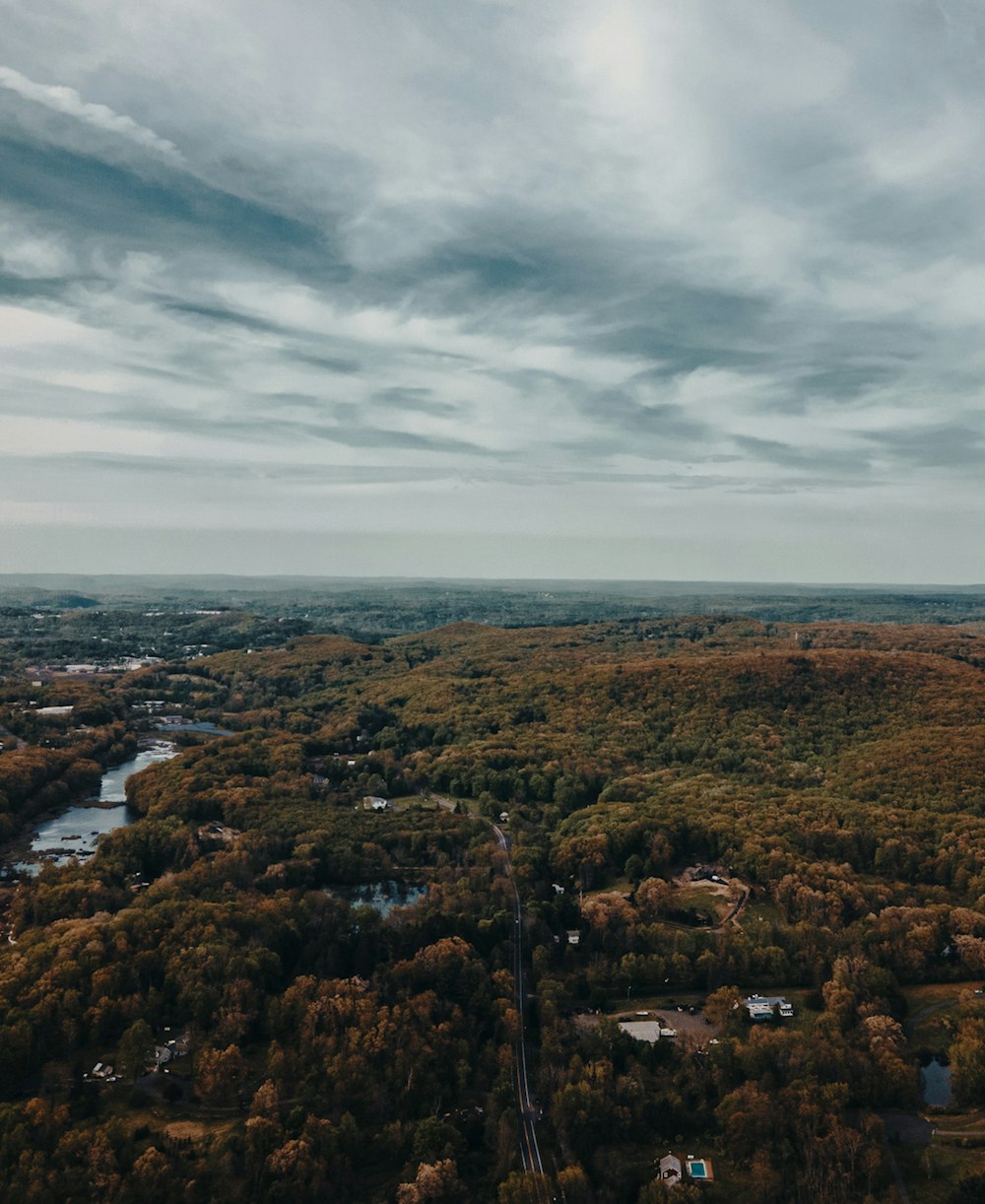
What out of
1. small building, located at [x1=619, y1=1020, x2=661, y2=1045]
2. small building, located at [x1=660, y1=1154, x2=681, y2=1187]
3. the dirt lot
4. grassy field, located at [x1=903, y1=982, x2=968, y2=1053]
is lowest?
small building, located at [x1=660, y1=1154, x2=681, y2=1187]

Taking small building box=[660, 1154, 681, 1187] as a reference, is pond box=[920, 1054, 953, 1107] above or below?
above

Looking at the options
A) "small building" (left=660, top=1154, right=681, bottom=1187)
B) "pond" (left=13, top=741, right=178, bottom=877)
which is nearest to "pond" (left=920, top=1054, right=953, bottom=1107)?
"small building" (left=660, top=1154, right=681, bottom=1187)

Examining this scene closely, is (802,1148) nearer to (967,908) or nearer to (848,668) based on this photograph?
(967,908)

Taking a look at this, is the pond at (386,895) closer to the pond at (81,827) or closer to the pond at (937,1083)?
the pond at (81,827)

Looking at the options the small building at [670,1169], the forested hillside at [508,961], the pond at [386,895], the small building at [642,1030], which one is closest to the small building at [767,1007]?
the forested hillside at [508,961]

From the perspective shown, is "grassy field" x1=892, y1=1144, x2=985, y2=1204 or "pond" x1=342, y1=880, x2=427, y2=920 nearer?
"grassy field" x1=892, y1=1144, x2=985, y2=1204

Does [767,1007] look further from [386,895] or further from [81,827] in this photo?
[81,827]

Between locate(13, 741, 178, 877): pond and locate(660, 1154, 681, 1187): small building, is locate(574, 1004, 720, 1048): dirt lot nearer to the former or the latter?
locate(660, 1154, 681, 1187): small building
